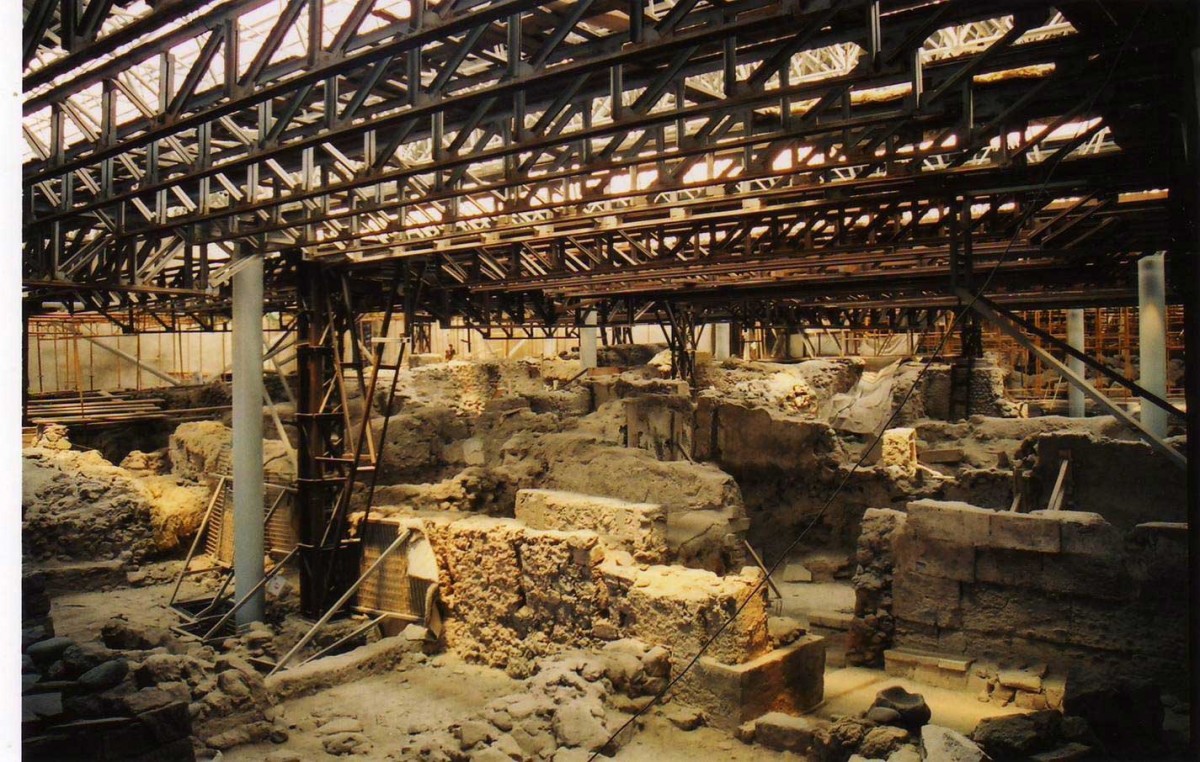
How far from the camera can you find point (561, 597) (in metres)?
10.1

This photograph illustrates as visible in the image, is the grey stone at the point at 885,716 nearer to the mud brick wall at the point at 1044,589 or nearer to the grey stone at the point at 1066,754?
the grey stone at the point at 1066,754

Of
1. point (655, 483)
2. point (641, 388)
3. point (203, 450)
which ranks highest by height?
point (641, 388)

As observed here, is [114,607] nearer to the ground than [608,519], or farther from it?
nearer to the ground

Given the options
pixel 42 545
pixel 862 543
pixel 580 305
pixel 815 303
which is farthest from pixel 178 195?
pixel 815 303

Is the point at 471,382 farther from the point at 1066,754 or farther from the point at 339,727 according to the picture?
the point at 1066,754

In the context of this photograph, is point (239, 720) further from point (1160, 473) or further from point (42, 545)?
point (1160, 473)

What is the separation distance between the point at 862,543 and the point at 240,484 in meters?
9.21

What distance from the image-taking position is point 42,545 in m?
14.4

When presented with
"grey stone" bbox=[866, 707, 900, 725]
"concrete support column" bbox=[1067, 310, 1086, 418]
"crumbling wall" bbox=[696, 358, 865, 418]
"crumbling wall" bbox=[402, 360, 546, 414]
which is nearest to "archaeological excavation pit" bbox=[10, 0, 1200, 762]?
"grey stone" bbox=[866, 707, 900, 725]

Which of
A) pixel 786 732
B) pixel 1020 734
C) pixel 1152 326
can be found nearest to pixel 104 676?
pixel 786 732

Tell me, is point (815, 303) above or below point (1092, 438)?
above

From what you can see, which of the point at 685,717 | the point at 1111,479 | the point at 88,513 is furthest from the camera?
the point at 88,513

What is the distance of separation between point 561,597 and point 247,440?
6.00m

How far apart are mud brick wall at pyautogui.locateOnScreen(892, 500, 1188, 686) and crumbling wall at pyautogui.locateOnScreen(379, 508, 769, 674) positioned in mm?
2291
